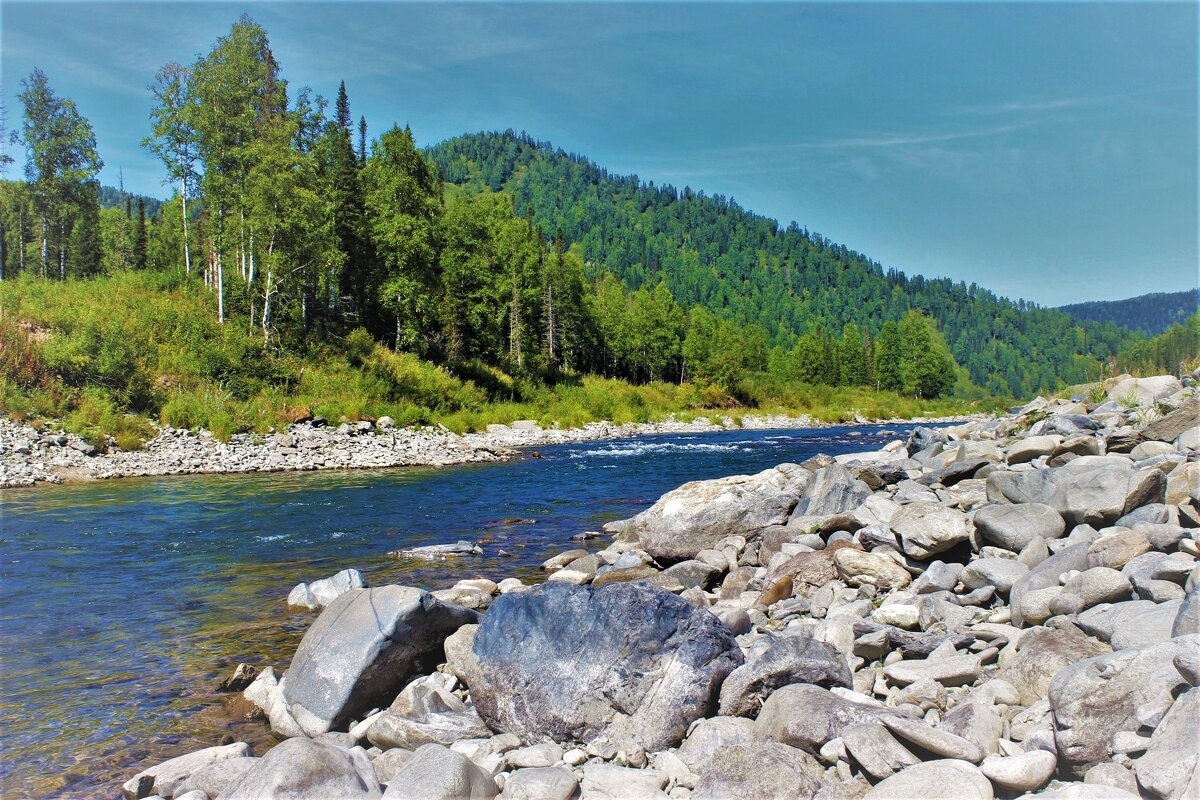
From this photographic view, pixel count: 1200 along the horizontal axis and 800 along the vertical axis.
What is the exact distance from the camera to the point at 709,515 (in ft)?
38.9

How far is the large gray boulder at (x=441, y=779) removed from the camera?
452cm

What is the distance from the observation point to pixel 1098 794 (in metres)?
3.45

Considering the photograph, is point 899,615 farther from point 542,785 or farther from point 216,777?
point 216,777

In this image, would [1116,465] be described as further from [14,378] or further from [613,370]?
[613,370]

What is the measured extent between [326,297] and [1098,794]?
46.6m

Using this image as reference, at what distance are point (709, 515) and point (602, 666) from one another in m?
6.30

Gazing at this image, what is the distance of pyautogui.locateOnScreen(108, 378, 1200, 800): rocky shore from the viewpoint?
4117mm

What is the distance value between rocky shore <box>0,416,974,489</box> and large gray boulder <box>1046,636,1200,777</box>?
76.7ft

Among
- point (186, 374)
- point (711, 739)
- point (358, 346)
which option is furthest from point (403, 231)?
point (711, 739)

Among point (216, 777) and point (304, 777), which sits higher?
point (304, 777)

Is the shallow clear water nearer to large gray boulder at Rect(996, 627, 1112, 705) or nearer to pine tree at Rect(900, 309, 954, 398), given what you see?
large gray boulder at Rect(996, 627, 1112, 705)

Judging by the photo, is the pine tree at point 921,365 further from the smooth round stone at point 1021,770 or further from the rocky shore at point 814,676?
the smooth round stone at point 1021,770

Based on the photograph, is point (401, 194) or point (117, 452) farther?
point (401, 194)

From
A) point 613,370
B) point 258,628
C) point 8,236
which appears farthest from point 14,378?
point 613,370
